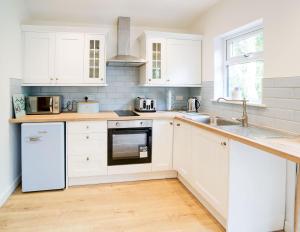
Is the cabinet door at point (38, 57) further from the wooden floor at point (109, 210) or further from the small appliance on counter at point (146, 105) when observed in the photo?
the wooden floor at point (109, 210)

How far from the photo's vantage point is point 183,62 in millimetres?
3736

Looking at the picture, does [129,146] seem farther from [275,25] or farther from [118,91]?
[275,25]

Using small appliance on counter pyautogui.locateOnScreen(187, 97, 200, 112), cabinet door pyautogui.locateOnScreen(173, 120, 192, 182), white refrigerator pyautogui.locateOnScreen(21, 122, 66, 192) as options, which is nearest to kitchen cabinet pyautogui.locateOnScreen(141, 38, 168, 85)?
small appliance on counter pyautogui.locateOnScreen(187, 97, 200, 112)

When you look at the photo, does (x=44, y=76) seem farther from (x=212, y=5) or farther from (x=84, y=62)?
(x=212, y=5)

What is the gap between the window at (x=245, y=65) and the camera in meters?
2.76

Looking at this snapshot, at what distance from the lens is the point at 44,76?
333cm

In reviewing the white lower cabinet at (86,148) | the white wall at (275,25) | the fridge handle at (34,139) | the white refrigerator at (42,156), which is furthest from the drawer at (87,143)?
the white wall at (275,25)

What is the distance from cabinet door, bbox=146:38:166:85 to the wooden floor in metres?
1.52

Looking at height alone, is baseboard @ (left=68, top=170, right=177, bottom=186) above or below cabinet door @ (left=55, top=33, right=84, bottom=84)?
below

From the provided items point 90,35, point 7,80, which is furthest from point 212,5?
point 7,80

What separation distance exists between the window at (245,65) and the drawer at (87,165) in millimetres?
1870

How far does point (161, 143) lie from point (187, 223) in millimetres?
1247

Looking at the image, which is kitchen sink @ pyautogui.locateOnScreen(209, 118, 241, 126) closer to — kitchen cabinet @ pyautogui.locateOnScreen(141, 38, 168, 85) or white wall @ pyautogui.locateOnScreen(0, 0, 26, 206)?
kitchen cabinet @ pyautogui.locateOnScreen(141, 38, 168, 85)

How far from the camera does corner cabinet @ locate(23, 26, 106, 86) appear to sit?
10.7 feet
